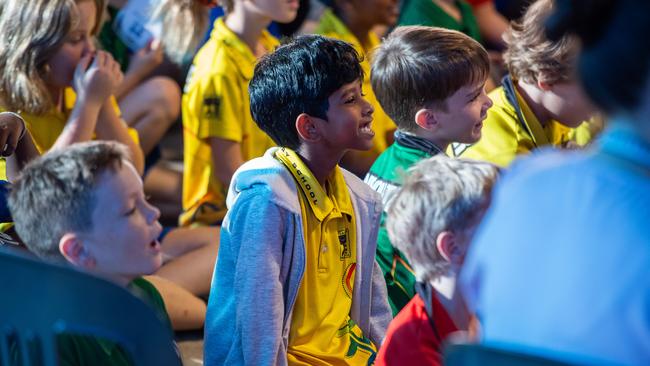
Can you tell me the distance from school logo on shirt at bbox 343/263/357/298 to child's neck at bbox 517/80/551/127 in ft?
3.04

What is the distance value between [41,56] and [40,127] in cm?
22

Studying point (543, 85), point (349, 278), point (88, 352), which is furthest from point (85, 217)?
point (543, 85)

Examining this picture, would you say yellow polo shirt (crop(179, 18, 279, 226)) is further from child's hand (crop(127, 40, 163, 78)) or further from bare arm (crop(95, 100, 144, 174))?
child's hand (crop(127, 40, 163, 78))

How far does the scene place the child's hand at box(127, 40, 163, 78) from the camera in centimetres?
408

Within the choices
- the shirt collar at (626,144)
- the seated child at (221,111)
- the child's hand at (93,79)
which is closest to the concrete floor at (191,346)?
the seated child at (221,111)

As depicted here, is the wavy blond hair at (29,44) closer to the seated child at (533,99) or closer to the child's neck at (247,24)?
the child's neck at (247,24)

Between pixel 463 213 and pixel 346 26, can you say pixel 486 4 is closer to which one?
pixel 346 26

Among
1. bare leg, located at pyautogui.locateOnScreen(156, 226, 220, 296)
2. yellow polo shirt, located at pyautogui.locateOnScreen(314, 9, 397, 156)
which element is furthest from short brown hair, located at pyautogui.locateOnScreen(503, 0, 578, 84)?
bare leg, located at pyautogui.locateOnScreen(156, 226, 220, 296)

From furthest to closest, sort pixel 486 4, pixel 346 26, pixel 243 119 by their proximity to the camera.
A: pixel 486 4, pixel 346 26, pixel 243 119

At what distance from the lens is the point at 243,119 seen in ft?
11.1

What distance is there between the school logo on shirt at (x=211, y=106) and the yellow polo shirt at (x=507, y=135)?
0.91 m

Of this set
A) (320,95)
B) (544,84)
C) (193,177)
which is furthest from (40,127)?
(544,84)

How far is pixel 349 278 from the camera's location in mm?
2340

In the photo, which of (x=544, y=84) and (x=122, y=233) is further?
(x=544, y=84)
